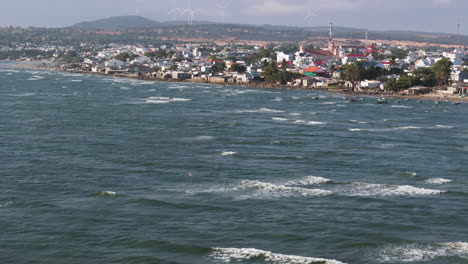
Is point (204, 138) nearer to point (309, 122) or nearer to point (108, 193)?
point (309, 122)

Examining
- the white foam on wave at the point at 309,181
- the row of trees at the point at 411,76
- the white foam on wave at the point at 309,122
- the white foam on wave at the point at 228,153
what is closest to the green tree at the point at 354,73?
the row of trees at the point at 411,76

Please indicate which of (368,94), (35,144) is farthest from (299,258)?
(368,94)

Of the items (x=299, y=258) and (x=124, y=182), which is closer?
(x=299, y=258)

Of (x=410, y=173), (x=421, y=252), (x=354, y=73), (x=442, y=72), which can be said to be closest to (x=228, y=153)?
(x=410, y=173)

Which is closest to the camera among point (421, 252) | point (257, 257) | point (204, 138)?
point (257, 257)

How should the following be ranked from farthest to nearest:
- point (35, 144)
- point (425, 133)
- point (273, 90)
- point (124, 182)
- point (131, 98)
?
point (273, 90) → point (131, 98) → point (425, 133) → point (35, 144) → point (124, 182)

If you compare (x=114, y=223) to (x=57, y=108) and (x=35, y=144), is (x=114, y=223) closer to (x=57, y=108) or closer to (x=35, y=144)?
(x=35, y=144)
